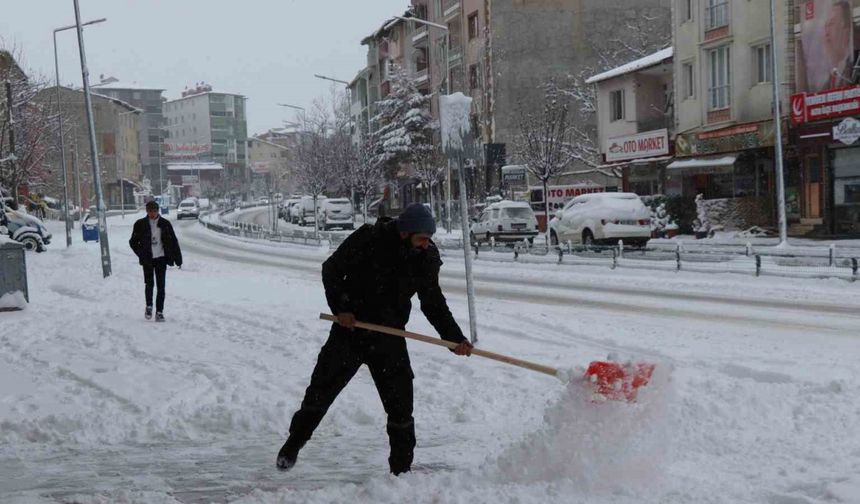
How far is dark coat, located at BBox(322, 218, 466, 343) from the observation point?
5285 millimetres

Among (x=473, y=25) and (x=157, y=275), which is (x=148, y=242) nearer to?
(x=157, y=275)

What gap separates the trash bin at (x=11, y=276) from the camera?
14852 millimetres

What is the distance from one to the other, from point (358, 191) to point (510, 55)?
12878 mm

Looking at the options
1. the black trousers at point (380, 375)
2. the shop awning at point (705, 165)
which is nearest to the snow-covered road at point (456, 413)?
the black trousers at point (380, 375)

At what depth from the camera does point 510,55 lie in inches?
2010

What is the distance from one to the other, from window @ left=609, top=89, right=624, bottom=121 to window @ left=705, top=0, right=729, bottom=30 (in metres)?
6.57

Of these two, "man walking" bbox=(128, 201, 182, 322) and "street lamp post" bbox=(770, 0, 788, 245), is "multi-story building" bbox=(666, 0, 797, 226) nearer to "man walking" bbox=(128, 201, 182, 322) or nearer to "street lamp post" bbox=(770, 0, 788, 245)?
"street lamp post" bbox=(770, 0, 788, 245)

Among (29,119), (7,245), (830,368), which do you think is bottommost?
(830,368)

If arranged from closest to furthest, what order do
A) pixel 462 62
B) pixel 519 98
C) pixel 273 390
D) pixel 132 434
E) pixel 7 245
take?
pixel 132 434 → pixel 273 390 → pixel 7 245 → pixel 519 98 → pixel 462 62

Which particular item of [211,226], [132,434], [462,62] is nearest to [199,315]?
[132,434]

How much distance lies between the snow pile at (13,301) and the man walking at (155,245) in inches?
124

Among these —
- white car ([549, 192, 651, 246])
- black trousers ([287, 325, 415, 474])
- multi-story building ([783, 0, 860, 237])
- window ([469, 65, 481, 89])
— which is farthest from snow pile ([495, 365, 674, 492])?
window ([469, 65, 481, 89])

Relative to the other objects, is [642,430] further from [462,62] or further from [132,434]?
[462,62]

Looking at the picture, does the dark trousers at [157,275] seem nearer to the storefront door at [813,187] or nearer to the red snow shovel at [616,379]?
the red snow shovel at [616,379]
